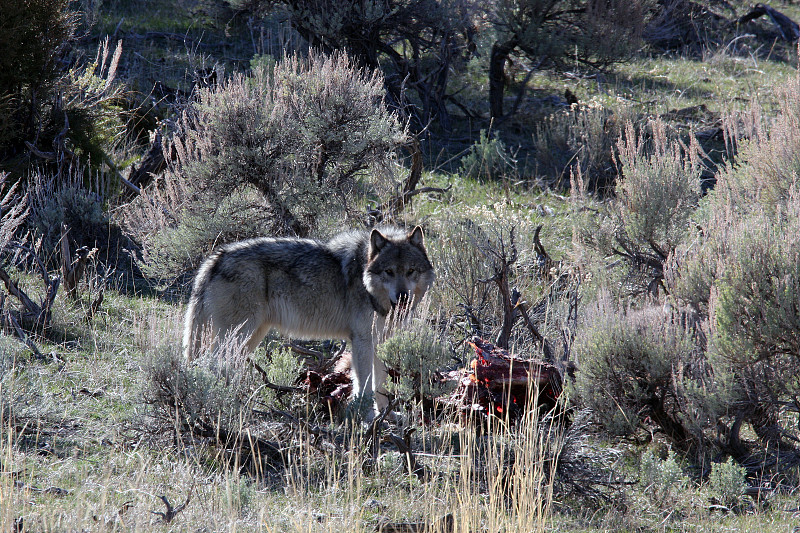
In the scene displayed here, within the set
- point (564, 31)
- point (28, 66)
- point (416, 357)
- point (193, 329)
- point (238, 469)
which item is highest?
point (564, 31)

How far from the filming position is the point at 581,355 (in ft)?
16.7

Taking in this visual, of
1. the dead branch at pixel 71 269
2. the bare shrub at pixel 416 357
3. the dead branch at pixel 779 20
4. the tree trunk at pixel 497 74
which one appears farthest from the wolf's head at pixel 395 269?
the dead branch at pixel 779 20

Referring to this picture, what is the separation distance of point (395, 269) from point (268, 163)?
262cm

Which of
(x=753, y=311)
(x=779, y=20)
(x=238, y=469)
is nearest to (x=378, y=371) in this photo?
(x=238, y=469)

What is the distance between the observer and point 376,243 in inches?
225

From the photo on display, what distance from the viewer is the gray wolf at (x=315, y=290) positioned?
546cm

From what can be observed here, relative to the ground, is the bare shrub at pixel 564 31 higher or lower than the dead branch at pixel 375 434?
higher

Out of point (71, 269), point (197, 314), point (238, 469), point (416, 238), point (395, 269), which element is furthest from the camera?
point (71, 269)

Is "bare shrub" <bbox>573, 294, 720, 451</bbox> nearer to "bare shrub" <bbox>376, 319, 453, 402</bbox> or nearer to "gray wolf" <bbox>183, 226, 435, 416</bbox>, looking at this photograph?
"bare shrub" <bbox>376, 319, 453, 402</bbox>

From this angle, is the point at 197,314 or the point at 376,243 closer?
the point at 197,314

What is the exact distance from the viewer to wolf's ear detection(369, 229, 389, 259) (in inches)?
223

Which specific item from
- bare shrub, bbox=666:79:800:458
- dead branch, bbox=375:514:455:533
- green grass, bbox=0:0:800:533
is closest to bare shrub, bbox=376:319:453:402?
green grass, bbox=0:0:800:533

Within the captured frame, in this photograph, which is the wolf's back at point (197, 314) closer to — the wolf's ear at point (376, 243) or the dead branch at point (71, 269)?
the wolf's ear at point (376, 243)

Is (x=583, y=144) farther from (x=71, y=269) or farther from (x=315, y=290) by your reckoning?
(x=71, y=269)
